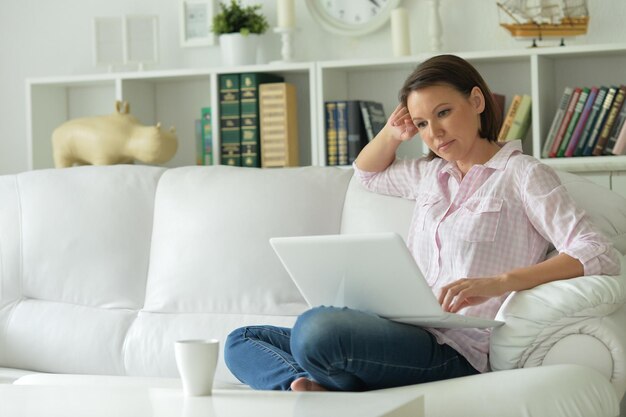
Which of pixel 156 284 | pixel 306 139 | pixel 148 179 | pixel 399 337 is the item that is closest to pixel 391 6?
pixel 306 139

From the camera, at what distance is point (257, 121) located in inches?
142

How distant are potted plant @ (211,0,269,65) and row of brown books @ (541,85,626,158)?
109 centimetres

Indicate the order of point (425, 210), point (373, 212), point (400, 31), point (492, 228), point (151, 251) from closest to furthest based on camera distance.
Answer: point (492, 228) → point (425, 210) → point (373, 212) → point (151, 251) → point (400, 31)

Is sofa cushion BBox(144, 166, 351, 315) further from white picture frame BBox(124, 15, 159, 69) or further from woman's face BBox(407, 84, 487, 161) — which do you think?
white picture frame BBox(124, 15, 159, 69)

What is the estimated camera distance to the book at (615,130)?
10.4 feet

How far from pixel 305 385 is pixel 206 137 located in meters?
1.95

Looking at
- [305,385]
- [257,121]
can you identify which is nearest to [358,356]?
[305,385]

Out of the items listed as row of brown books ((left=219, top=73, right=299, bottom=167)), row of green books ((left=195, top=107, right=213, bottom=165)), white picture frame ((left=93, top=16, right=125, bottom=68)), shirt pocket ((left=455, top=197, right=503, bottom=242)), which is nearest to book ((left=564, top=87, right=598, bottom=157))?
row of brown books ((left=219, top=73, right=299, bottom=167))

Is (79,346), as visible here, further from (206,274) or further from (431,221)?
(431,221)

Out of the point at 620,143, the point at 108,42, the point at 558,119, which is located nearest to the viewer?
the point at 620,143

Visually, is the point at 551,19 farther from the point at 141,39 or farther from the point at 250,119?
the point at 141,39

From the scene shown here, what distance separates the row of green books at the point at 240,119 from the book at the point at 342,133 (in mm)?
292

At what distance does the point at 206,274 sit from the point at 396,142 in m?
0.60

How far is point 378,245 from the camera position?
1806 millimetres
